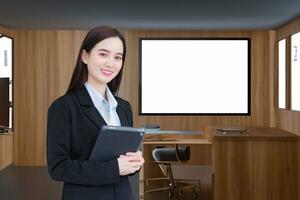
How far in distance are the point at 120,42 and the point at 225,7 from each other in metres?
5.07

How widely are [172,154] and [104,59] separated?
506 cm

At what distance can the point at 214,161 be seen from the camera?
491 cm

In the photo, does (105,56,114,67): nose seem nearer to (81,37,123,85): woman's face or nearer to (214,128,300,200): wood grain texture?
(81,37,123,85): woman's face

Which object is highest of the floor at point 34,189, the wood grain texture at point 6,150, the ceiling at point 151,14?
the ceiling at point 151,14

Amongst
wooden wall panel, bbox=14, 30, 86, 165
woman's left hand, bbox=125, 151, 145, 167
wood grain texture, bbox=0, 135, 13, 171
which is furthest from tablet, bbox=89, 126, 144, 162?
wooden wall panel, bbox=14, 30, 86, 165

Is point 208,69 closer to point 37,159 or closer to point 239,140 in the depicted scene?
point 37,159

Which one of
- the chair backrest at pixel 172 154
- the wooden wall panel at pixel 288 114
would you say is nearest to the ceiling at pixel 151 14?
the wooden wall panel at pixel 288 114

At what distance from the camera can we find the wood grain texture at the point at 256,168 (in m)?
4.80

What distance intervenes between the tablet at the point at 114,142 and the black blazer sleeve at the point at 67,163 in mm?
26

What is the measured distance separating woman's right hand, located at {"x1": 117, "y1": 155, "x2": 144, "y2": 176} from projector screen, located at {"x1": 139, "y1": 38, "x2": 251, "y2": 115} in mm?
7629

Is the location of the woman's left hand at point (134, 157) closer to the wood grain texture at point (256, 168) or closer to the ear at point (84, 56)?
the ear at point (84, 56)

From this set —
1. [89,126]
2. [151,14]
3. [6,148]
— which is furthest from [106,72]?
[6,148]

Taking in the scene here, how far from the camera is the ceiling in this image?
6.27 meters

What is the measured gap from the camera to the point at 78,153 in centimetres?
158
